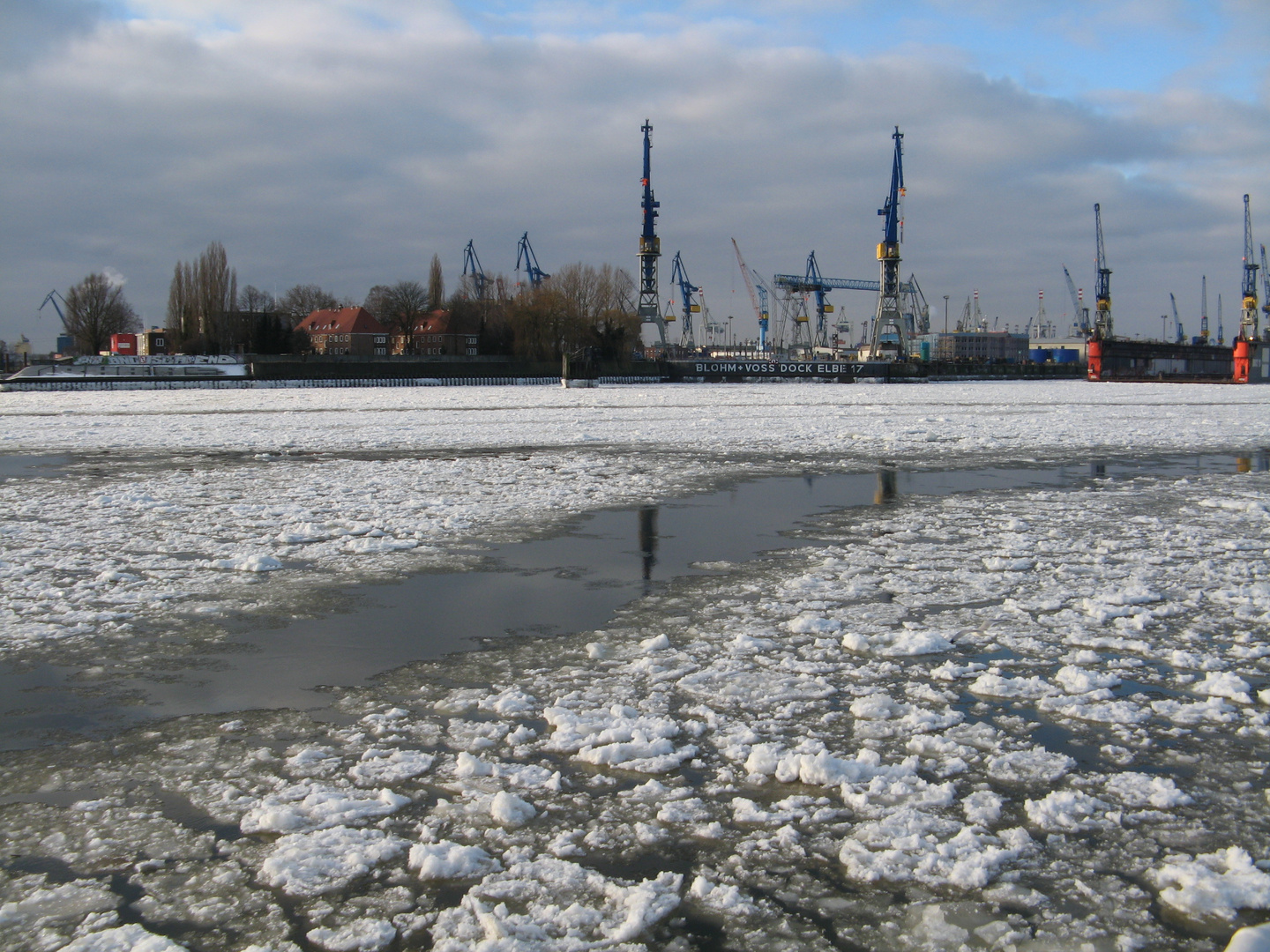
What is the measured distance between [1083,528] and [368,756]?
7.27m

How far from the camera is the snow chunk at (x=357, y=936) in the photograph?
256 cm

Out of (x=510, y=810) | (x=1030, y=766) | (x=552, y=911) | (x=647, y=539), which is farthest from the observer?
(x=647, y=539)

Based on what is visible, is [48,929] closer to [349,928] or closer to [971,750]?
[349,928]

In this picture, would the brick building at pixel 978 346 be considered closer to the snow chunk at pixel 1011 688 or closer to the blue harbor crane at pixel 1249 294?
the blue harbor crane at pixel 1249 294

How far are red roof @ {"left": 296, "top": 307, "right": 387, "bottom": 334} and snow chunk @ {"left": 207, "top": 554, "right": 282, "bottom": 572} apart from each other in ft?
306

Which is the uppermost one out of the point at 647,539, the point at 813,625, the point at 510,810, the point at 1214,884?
the point at 647,539

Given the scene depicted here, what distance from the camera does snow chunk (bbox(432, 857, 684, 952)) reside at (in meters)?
2.58

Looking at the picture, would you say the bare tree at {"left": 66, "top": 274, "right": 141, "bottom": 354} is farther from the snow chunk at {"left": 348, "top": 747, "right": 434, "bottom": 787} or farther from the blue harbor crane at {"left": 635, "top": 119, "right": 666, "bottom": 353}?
the snow chunk at {"left": 348, "top": 747, "right": 434, "bottom": 787}

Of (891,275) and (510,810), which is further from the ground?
(891,275)

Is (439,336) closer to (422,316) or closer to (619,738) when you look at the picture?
(422,316)

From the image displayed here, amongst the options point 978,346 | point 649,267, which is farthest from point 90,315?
point 978,346

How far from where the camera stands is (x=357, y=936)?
2607 mm

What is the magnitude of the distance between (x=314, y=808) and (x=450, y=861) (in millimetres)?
680

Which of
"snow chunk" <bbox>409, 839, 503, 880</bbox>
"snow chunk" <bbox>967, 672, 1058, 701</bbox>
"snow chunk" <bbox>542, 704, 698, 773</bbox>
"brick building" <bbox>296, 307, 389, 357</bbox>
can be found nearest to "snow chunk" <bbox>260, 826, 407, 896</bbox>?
"snow chunk" <bbox>409, 839, 503, 880</bbox>
